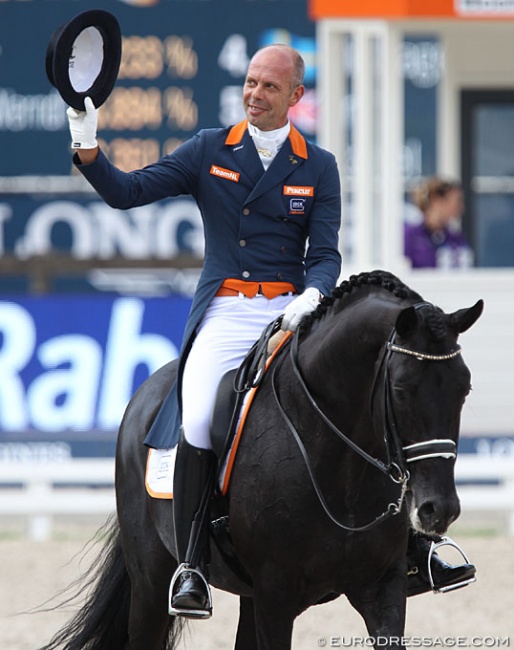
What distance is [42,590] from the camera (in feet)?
27.2

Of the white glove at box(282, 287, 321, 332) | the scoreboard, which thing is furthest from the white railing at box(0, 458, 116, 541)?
the white glove at box(282, 287, 321, 332)

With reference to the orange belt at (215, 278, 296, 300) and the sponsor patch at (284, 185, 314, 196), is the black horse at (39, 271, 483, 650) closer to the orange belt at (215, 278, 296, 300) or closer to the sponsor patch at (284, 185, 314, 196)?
the orange belt at (215, 278, 296, 300)

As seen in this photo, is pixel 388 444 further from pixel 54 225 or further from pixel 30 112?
pixel 30 112

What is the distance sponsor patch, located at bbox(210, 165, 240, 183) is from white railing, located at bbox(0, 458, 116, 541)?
18.2ft

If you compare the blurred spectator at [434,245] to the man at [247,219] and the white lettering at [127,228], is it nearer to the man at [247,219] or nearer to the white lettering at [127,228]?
the white lettering at [127,228]

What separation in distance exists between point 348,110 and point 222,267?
8212mm

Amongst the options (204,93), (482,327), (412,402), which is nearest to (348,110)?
(204,93)

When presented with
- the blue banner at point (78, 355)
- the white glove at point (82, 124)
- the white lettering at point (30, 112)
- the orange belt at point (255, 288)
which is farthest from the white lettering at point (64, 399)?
the white glove at point (82, 124)

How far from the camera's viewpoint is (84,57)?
189 inches

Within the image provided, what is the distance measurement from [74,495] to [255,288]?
566 centimetres

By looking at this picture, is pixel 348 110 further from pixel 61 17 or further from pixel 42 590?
pixel 42 590

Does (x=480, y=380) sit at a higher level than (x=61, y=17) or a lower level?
lower

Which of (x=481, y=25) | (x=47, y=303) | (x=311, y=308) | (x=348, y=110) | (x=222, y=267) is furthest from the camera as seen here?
(x=348, y=110)

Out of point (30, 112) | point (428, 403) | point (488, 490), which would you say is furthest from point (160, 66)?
point (428, 403)
